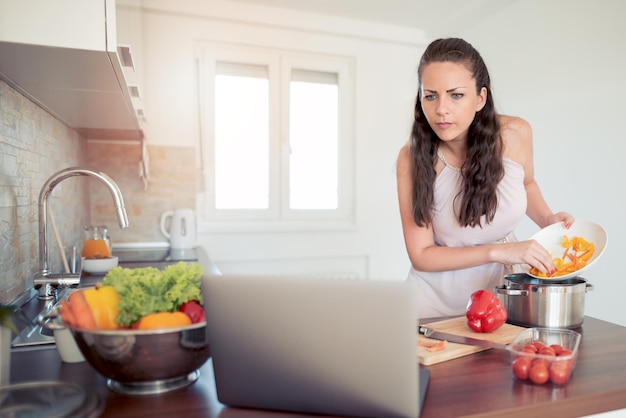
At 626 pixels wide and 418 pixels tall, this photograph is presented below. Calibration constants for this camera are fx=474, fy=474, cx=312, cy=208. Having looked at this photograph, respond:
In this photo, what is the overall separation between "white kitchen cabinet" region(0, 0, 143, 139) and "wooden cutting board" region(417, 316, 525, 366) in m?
0.90

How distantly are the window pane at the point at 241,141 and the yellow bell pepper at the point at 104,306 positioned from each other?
8.33 ft

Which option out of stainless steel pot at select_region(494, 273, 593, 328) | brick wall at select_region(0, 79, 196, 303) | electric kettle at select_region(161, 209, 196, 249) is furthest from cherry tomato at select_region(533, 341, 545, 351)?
electric kettle at select_region(161, 209, 196, 249)

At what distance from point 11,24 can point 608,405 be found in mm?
1292

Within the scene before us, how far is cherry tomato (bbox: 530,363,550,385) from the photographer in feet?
2.49

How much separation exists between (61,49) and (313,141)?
2517 millimetres

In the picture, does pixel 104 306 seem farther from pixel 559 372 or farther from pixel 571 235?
pixel 571 235

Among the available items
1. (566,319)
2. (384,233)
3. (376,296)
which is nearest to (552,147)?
(384,233)

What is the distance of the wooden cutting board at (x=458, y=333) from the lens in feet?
2.86

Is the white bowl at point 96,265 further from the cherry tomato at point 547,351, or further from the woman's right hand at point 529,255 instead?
the cherry tomato at point 547,351

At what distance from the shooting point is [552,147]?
2811 millimetres

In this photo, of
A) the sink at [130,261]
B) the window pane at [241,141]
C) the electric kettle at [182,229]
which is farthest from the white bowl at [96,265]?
the window pane at [241,141]

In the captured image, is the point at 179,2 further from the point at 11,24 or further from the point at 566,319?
the point at 566,319

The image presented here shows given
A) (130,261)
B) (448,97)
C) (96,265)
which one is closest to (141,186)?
(130,261)

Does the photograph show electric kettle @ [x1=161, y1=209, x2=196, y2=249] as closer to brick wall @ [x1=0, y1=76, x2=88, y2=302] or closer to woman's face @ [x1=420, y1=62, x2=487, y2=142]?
brick wall @ [x1=0, y1=76, x2=88, y2=302]
